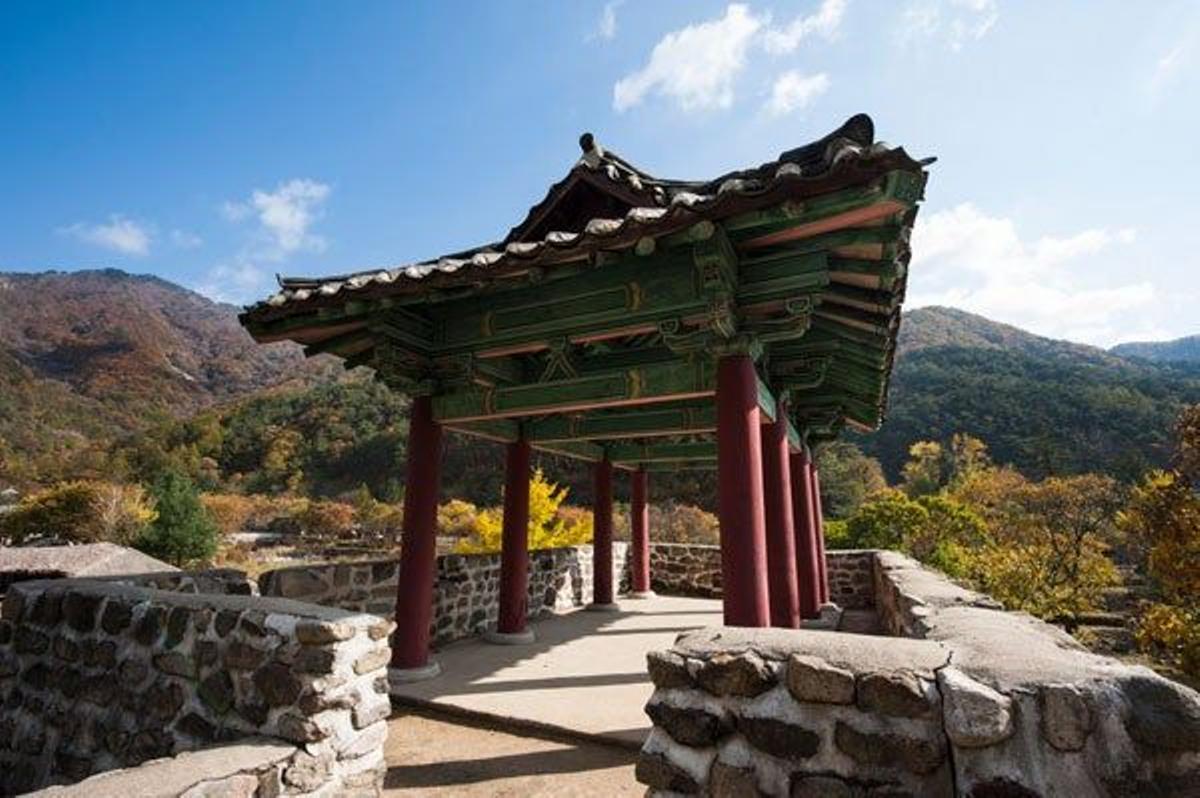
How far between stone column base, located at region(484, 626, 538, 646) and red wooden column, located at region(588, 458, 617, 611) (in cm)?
303

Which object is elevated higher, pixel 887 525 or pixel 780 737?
pixel 887 525

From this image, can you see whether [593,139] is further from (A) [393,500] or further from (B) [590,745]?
(A) [393,500]

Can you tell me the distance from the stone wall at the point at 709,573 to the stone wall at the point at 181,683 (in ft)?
31.2

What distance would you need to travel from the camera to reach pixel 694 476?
135ft

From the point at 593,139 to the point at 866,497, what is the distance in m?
34.9

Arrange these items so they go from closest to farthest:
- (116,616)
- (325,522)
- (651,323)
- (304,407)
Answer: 1. (116,616)
2. (651,323)
3. (325,522)
4. (304,407)

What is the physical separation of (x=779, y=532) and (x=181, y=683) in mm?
4879

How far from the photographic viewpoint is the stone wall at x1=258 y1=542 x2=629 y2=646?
583 cm

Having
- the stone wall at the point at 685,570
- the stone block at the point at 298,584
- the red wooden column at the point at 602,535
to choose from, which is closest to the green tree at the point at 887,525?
the stone wall at the point at 685,570

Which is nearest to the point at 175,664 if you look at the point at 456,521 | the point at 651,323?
Result: the point at 651,323

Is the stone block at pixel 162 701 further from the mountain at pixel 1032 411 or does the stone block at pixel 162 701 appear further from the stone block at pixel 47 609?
the mountain at pixel 1032 411

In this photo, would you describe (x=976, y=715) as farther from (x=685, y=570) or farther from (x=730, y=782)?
(x=685, y=570)

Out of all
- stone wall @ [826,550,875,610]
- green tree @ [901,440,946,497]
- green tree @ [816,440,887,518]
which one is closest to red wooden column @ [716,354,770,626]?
stone wall @ [826,550,875,610]

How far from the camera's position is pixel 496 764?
3803 millimetres
